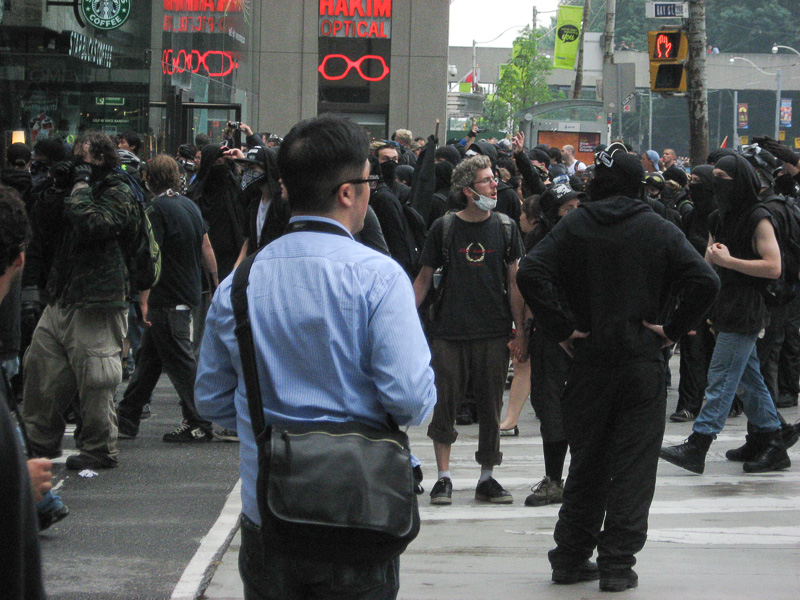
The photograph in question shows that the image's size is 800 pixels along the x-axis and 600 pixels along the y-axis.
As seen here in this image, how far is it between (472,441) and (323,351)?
20.7ft

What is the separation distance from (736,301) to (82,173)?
439cm

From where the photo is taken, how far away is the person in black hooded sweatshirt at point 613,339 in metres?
5.04

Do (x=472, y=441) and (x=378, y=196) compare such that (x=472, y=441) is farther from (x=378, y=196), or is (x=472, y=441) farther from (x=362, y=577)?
(x=362, y=577)

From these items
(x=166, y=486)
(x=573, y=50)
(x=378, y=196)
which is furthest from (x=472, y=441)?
(x=573, y=50)

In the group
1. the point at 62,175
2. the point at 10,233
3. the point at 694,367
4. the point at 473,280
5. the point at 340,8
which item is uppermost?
the point at 340,8

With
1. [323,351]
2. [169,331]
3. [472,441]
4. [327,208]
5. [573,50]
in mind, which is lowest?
[472,441]

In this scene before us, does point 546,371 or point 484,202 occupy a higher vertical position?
point 484,202

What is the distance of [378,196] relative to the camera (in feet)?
26.3

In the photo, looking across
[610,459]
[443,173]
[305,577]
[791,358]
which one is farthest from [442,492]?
[791,358]

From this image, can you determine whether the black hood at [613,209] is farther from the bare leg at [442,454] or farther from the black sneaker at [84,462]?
the black sneaker at [84,462]

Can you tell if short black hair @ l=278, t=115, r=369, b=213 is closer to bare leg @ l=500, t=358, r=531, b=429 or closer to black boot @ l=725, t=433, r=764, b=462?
black boot @ l=725, t=433, r=764, b=462

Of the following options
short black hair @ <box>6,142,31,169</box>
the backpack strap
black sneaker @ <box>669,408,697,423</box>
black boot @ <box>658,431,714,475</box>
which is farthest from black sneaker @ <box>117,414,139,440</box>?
the backpack strap

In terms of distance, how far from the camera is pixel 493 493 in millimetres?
6852

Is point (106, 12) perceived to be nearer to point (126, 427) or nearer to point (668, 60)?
point (668, 60)
